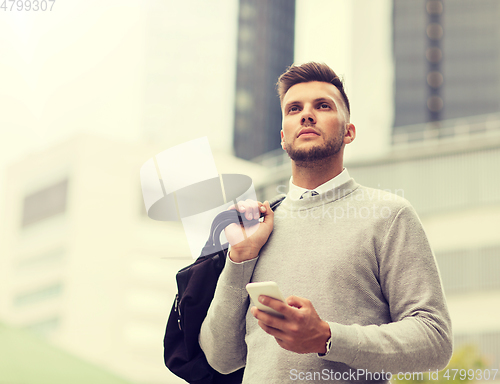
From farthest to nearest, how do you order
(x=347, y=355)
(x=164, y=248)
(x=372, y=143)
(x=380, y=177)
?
(x=164, y=248) → (x=372, y=143) → (x=380, y=177) → (x=347, y=355)

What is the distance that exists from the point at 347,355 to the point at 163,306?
66.5 metres

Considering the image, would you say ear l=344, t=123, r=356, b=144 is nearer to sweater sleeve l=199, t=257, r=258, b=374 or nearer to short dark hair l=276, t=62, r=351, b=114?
short dark hair l=276, t=62, r=351, b=114

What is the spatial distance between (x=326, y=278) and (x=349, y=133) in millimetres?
704

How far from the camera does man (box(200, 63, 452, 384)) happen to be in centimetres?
171

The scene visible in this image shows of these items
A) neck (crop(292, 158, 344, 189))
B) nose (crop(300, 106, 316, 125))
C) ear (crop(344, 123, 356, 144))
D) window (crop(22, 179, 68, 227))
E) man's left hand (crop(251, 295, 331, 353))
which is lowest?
window (crop(22, 179, 68, 227))

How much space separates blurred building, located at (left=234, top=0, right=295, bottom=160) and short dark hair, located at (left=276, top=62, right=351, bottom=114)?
7980cm

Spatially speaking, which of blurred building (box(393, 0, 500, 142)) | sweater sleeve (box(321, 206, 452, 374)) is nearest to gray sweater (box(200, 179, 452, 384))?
sweater sleeve (box(321, 206, 452, 374))

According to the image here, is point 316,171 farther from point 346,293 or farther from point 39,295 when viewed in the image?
point 39,295

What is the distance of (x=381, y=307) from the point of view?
6.51ft

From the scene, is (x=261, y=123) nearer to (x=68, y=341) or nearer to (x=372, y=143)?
(x=372, y=143)

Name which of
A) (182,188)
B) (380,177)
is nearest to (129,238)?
(380,177)

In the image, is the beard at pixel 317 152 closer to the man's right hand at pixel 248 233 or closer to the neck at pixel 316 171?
the neck at pixel 316 171

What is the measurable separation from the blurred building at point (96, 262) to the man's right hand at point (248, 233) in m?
58.1

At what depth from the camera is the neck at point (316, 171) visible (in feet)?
7.47
